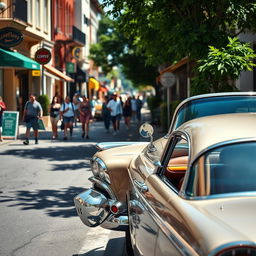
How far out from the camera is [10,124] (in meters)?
19.9

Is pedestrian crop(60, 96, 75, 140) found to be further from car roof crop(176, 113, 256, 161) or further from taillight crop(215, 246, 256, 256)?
taillight crop(215, 246, 256, 256)

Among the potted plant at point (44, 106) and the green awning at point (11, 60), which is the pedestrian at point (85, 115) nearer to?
the green awning at point (11, 60)

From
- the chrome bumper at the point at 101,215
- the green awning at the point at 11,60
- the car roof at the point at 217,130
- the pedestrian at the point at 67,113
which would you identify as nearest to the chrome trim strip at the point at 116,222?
the chrome bumper at the point at 101,215

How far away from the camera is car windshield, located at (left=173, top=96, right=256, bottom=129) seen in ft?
19.6

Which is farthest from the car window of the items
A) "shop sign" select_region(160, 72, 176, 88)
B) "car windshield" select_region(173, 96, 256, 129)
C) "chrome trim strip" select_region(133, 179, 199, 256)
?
"shop sign" select_region(160, 72, 176, 88)

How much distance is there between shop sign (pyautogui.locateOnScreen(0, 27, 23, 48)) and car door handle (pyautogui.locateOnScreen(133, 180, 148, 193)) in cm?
1991

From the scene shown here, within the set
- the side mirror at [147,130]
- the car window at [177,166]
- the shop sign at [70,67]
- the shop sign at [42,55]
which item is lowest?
the car window at [177,166]

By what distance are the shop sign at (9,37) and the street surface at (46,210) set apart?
30.7 feet

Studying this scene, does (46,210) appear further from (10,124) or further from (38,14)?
(38,14)

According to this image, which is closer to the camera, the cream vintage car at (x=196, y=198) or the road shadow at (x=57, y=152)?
the cream vintage car at (x=196, y=198)

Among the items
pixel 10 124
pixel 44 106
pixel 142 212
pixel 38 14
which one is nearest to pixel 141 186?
pixel 142 212

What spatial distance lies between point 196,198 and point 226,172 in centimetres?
25

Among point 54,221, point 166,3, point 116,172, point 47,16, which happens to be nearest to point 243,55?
point 166,3

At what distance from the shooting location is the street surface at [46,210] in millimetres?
6031
